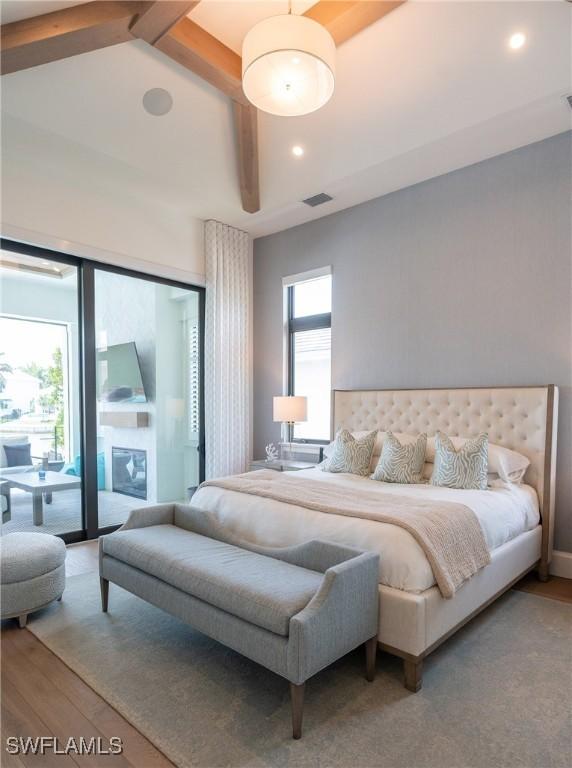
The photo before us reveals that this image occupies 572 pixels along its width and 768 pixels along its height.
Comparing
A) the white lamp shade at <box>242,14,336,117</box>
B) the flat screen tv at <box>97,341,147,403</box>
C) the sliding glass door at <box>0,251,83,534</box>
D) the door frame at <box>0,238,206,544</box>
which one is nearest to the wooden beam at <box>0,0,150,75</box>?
the white lamp shade at <box>242,14,336,117</box>

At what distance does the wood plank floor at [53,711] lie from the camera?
1657 millimetres


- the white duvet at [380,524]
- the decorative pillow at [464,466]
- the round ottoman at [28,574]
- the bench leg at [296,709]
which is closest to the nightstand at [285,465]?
the white duvet at [380,524]

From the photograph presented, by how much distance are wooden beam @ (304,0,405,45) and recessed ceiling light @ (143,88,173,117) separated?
120cm

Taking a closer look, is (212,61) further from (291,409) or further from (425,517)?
(425,517)

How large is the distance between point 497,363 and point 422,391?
65 centimetres

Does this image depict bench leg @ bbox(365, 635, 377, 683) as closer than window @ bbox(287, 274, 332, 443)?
Yes

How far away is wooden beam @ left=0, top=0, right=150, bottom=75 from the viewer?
8.75 feet

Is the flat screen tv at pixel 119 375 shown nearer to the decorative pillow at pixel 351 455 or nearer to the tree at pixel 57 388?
the tree at pixel 57 388

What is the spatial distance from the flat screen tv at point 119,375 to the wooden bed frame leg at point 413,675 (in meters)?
3.41

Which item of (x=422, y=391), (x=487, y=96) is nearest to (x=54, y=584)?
(x=422, y=391)

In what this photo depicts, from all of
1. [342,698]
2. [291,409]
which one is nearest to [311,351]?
[291,409]

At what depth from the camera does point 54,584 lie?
274 centimetres

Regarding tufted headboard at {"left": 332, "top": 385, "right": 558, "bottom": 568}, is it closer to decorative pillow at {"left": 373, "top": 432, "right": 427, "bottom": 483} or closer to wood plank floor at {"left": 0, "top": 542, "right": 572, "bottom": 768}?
decorative pillow at {"left": 373, "top": 432, "right": 427, "bottom": 483}

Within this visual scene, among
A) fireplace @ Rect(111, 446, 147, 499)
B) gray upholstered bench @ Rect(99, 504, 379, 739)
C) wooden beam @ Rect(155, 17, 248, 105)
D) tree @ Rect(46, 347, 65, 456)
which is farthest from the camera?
fireplace @ Rect(111, 446, 147, 499)
